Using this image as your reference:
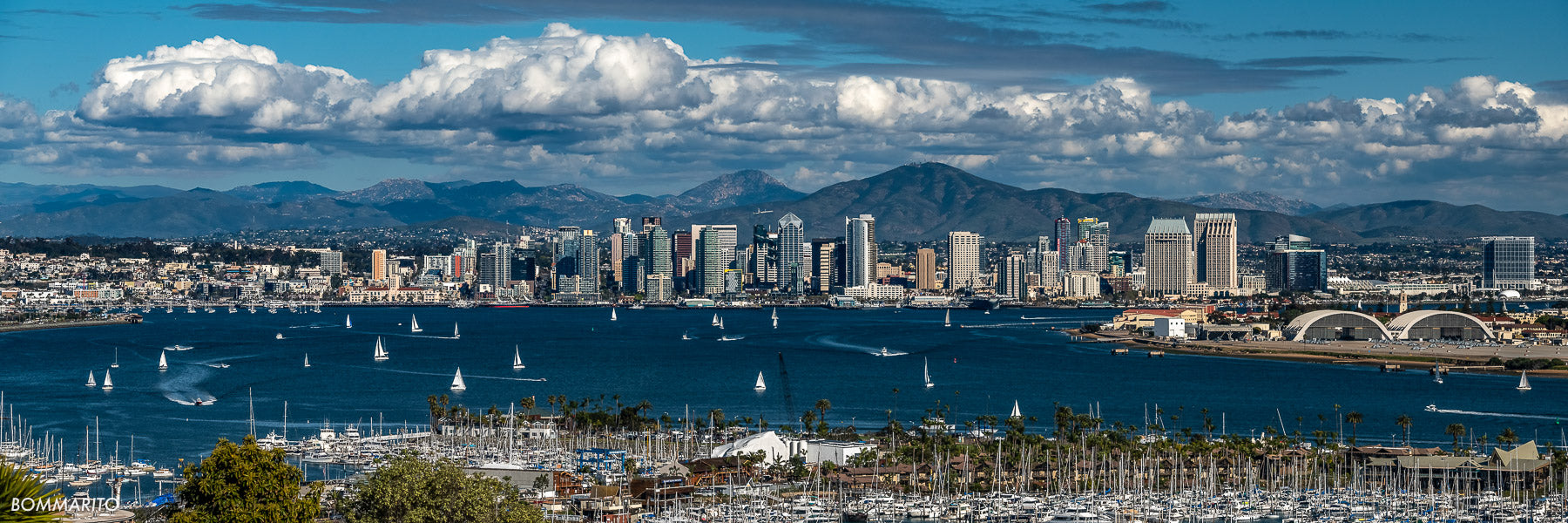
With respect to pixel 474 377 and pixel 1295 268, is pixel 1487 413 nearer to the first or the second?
pixel 474 377

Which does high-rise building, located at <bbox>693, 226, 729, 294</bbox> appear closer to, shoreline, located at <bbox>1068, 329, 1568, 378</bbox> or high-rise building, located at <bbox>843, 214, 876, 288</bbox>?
high-rise building, located at <bbox>843, 214, 876, 288</bbox>

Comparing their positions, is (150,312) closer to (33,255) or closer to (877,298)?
(33,255)

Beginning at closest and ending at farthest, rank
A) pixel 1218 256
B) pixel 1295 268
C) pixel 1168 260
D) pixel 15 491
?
1. pixel 15 491
2. pixel 1295 268
3. pixel 1168 260
4. pixel 1218 256

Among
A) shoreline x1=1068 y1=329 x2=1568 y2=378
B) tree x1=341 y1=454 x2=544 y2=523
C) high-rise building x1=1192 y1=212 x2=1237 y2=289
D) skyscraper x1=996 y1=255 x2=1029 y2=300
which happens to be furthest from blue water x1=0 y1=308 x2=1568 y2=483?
high-rise building x1=1192 y1=212 x2=1237 y2=289

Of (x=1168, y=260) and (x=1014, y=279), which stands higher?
(x=1168, y=260)

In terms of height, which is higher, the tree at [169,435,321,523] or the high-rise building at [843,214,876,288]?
the high-rise building at [843,214,876,288]

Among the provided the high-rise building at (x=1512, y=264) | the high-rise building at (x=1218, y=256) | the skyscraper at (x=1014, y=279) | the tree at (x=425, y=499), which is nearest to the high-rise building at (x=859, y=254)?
the skyscraper at (x=1014, y=279)

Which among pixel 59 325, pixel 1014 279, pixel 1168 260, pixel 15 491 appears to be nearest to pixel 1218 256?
pixel 1168 260
